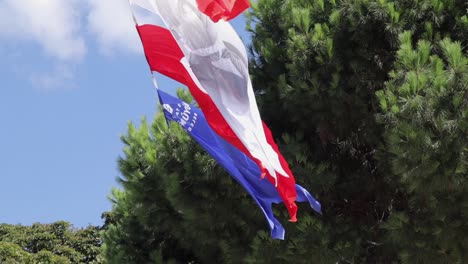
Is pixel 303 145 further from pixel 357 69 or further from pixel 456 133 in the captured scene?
pixel 456 133

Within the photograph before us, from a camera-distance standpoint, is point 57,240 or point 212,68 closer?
point 212,68

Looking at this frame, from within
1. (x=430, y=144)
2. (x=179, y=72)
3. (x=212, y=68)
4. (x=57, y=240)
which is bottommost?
(x=57, y=240)

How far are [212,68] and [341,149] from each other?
14.9ft

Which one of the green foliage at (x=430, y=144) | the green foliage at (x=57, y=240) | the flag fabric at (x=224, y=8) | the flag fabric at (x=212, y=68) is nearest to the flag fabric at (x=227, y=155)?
the flag fabric at (x=212, y=68)

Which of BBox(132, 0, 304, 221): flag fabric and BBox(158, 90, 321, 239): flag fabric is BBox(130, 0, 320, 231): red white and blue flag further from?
BBox(158, 90, 321, 239): flag fabric

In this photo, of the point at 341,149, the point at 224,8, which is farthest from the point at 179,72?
the point at 341,149

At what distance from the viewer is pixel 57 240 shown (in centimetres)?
2505

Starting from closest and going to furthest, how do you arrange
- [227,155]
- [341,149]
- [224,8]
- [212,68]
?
[224,8]
[212,68]
[227,155]
[341,149]

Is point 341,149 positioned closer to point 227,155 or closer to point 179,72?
point 227,155

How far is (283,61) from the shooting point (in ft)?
35.9

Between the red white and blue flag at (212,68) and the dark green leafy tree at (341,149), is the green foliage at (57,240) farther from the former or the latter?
the red white and blue flag at (212,68)

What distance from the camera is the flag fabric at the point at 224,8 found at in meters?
6.69

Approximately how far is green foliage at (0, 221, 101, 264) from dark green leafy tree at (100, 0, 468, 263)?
42.7 feet

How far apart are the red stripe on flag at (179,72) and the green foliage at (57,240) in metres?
16.6
